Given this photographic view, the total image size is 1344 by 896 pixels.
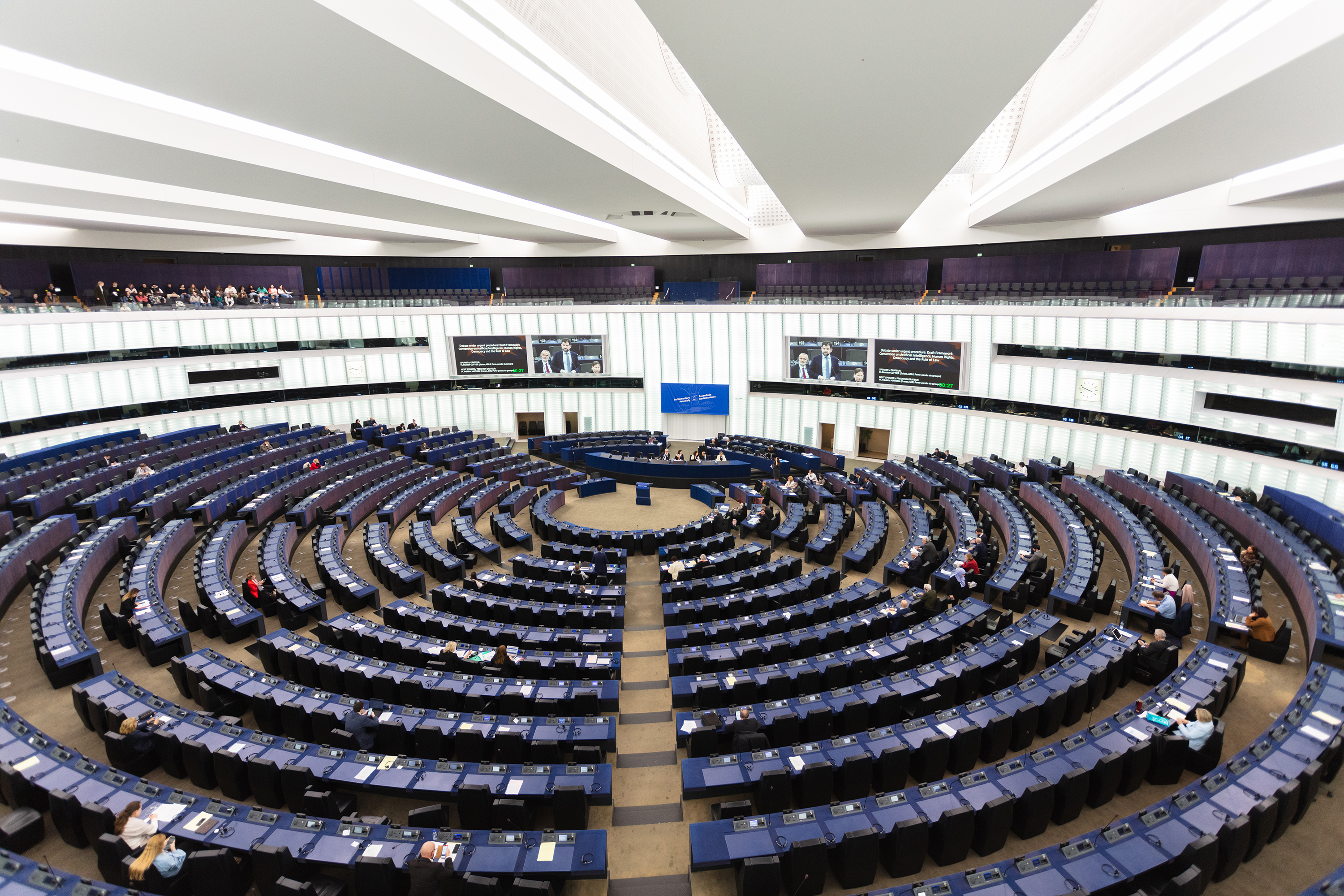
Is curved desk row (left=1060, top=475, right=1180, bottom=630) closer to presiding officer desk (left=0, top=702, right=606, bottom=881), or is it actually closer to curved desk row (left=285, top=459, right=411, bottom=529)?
presiding officer desk (left=0, top=702, right=606, bottom=881)

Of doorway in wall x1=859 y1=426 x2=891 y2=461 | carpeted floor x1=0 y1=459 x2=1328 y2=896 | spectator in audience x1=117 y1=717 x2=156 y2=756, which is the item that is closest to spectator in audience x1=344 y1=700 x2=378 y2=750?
carpeted floor x1=0 y1=459 x2=1328 y2=896

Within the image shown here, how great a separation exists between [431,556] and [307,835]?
10.2 metres

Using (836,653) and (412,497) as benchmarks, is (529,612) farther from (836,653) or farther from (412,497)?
(412,497)

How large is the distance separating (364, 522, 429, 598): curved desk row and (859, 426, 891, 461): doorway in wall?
22.7 metres

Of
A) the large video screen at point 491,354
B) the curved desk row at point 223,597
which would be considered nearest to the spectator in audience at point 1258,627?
the curved desk row at point 223,597

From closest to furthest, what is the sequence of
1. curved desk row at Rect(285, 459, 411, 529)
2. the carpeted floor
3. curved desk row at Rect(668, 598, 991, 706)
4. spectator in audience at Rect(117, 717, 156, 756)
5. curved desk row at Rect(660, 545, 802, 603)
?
1. the carpeted floor
2. spectator in audience at Rect(117, 717, 156, 756)
3. curved desk row at Rect(668, 598, 991, 706)
4. curved desk row at Rect(660, 545, 802, 603)
5. curved desk row at Rect(285, 459, 411, 529)

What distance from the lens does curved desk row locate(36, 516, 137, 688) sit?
1105 cm

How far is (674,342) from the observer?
33406 mm

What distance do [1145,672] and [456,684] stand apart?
12.1 m

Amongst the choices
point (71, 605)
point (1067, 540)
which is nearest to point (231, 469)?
point (71, 605)

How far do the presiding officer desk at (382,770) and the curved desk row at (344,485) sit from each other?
11369 millimetres

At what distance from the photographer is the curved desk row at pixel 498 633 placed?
1230cm

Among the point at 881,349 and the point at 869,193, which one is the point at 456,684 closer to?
the point at 869,193

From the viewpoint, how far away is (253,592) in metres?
14.1
